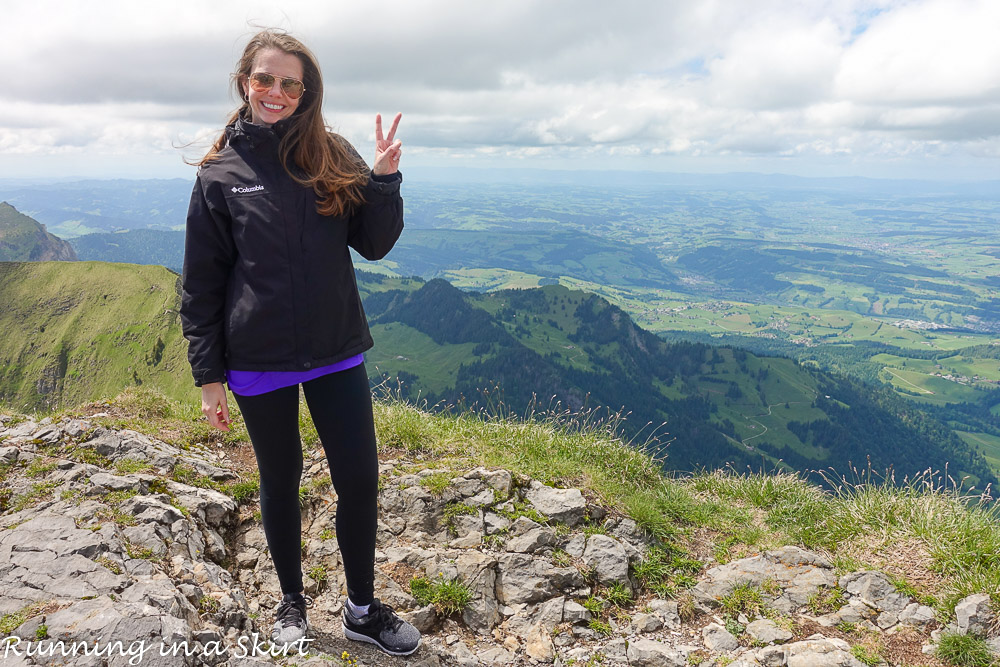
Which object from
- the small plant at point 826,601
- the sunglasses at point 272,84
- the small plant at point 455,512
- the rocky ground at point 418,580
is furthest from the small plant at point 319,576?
the small plant at point 826,601

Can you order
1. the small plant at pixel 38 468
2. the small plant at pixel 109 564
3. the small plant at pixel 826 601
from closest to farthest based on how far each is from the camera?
the small plant at pixel 109 564 < the small plant at pixel 826 601 < the small plant at pixel 38 468

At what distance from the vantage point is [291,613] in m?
4.47

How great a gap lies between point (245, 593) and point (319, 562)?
818 mm

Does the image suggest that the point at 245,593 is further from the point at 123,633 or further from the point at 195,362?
the point at 195,362

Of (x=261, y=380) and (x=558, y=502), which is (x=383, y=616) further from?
(x=558, y=502)

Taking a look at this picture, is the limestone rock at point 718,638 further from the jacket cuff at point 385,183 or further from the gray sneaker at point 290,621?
the jacket cuff at point 385,183

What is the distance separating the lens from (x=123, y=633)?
11.1 feet

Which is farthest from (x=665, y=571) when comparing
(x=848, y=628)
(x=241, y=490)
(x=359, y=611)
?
(x=241, y=490)

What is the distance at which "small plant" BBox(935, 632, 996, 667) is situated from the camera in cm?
452

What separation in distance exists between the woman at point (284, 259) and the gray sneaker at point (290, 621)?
1.21 m

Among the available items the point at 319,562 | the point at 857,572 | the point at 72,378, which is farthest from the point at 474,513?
the point at 72,378

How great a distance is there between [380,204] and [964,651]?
20.7 feet

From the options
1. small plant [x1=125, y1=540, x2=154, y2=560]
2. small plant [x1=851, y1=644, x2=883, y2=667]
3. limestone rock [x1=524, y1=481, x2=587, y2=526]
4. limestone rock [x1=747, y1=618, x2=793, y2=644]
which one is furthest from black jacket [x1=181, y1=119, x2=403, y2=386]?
small plant [x1=851, y1=644, x2=883, y2=667]

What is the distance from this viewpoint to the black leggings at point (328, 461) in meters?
3.95
